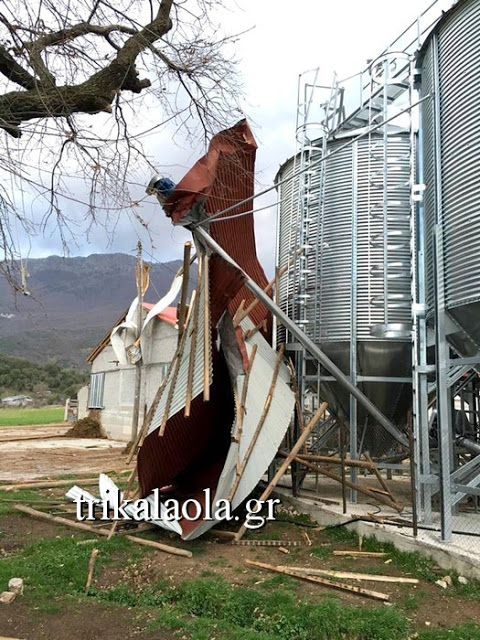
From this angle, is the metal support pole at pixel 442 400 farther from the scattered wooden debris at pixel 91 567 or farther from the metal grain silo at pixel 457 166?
the scattered wooden debris at pixel 91 567

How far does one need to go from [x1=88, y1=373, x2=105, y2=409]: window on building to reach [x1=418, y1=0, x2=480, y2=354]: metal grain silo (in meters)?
22.7

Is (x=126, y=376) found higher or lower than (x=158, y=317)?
lower

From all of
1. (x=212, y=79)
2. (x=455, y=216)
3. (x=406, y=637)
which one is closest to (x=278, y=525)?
(x=406, y=637)

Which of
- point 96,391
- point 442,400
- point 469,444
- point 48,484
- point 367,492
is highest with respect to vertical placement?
point 442,400

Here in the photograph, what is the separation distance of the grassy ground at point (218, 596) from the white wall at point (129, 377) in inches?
592

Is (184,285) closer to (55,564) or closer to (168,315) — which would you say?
(55,564)

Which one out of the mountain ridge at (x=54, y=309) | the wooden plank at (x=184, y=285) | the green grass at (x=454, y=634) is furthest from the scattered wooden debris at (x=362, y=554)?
the mountain ridge at (x=54, y=309)

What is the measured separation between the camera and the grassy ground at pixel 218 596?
5.03m


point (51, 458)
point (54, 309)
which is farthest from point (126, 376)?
point (54, 309)

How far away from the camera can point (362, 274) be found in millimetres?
10328

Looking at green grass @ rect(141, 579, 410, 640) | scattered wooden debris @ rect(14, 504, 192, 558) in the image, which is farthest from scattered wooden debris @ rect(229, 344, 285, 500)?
green grass @ rect(141, 579, 410, 640)

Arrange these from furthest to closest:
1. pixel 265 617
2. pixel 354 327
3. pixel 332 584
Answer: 1. pixel 354 327
2. pixel 332 584
3. pixel 265 617

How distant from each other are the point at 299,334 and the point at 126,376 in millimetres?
18337

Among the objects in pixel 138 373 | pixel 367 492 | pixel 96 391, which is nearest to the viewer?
pixel 367 492
